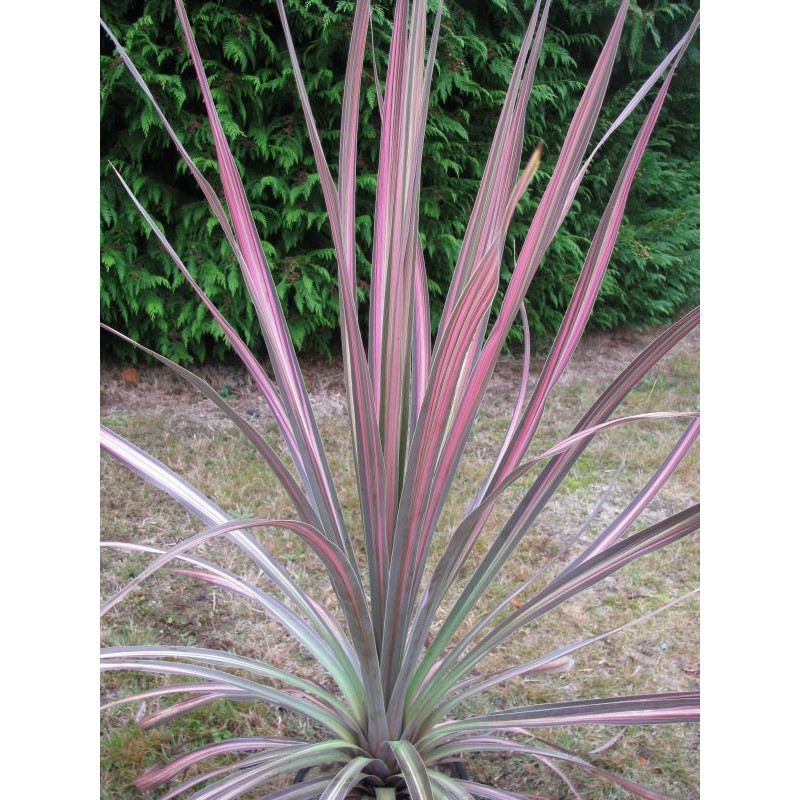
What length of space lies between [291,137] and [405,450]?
1868 mm

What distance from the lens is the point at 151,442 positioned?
225 centimetres

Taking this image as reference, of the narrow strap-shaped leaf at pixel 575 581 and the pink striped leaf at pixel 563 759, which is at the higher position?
the narrow strap-shaped leaf at pixel 575 581

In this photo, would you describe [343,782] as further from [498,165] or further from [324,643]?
[498,165]

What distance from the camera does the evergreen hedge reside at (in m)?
2.26

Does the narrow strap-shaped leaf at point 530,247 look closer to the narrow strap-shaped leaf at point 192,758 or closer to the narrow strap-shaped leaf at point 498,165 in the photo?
the narrow strap-shaped leaf at point 498,165

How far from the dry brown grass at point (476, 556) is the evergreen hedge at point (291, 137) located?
1.08 feet

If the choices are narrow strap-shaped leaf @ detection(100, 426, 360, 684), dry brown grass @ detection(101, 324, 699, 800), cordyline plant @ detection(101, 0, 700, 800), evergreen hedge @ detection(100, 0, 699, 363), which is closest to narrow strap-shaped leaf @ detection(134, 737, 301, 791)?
cordyline plant @ detection(101, 0, 700, 800)

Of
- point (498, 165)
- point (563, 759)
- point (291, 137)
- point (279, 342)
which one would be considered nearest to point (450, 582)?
point (563, 759)

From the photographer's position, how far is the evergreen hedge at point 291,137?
89.0 inches

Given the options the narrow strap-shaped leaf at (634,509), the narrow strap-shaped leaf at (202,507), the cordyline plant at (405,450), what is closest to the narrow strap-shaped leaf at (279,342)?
the cordyline plant at (405,450)

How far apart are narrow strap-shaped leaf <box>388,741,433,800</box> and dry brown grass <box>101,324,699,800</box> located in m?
0.44

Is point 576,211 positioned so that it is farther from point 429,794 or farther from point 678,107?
point 429,794

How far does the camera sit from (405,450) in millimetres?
863

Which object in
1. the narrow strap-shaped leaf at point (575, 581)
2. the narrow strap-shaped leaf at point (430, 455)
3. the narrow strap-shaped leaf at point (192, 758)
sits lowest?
the narrow strap-shaped leaf at point (192, 758)
